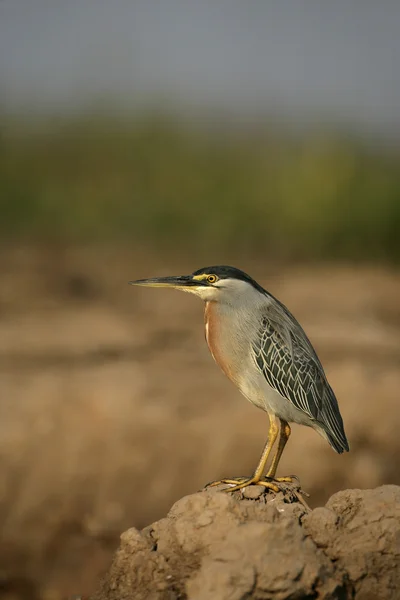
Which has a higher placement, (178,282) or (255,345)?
(178,282)

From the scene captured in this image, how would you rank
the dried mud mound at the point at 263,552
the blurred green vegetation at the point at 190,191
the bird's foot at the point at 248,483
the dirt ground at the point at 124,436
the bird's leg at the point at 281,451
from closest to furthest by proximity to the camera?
1. the dried mud mound at the point at 263,552
2. the bird's foot at the point at 248,483
3. the bird's leg at the point at 281,451
4. the dirt ground at the point at 124,436
5. the blurred green vegetation at the point at 190,191

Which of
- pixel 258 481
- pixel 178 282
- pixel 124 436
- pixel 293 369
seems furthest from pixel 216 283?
pixel 124 436

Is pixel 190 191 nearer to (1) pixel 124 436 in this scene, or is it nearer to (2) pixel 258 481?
(1) pixel 124 436

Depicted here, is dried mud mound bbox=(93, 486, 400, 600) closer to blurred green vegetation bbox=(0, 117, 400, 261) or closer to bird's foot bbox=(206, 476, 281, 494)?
bird's foot bbox=(206, 476, 281, 494)

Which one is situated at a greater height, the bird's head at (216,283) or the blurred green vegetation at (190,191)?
the bird's head at (216,283)

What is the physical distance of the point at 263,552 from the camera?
474 cm

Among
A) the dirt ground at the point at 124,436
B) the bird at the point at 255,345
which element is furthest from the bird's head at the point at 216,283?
the dirt ground at the point at 124,436

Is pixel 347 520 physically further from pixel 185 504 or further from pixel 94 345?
pixel 94 345

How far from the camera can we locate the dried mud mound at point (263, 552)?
4.68 m

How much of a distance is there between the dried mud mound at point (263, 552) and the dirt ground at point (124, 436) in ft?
13.3

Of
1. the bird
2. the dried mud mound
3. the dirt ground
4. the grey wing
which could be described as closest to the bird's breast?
the bird

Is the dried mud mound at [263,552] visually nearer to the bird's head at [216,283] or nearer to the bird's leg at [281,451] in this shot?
the bird's leg at [281,451]

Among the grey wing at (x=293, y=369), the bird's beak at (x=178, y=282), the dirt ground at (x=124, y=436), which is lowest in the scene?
the dirt ground at (x=124, y=436)

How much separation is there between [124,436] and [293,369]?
445 centimetres
